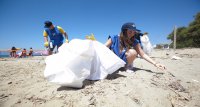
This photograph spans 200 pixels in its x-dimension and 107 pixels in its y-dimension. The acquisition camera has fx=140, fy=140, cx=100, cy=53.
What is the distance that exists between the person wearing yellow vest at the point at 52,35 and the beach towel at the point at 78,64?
2.32 m

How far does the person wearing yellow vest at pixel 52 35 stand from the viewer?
3762mm

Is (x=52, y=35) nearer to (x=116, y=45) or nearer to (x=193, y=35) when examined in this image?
(x=116, y=45)

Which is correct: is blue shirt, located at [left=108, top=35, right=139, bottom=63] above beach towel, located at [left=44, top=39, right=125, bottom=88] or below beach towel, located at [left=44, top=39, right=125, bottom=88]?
above

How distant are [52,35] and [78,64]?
2.60 meters

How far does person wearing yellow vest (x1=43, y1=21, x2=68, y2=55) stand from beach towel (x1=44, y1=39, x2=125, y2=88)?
2.32m

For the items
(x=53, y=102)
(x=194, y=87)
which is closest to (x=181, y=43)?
(x=194, y=87)

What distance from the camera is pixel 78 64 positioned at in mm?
1560

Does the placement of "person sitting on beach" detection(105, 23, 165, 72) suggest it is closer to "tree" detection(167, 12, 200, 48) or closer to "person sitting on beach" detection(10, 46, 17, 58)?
"person sitting on beach" detection(10, 46, 17, 58)

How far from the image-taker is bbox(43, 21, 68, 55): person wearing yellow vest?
12.3 feet

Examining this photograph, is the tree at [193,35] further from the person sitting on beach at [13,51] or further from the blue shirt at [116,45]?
the person sitting on beach at [13,51]

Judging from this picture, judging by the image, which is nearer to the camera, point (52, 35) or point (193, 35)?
point (52, 35)

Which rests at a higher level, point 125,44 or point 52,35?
point 52,35

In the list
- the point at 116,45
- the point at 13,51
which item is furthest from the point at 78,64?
the point at 13,51

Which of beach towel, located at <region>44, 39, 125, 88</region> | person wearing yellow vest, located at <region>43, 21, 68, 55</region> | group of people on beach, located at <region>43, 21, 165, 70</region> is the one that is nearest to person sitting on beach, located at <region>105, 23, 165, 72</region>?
group of people on beach, located at <region>43, 21, 165, 70</region>
